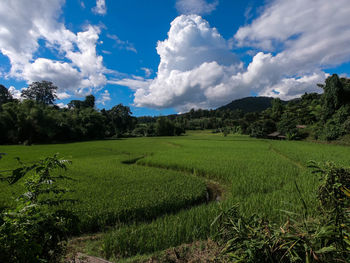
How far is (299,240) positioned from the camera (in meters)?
0.99

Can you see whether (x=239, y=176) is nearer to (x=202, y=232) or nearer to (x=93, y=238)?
(x=202, y=232)

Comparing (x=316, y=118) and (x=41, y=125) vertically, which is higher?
(x=41, y=125)

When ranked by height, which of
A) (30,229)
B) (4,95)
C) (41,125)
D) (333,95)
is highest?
(4,95)

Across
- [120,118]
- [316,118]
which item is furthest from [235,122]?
[120,118]

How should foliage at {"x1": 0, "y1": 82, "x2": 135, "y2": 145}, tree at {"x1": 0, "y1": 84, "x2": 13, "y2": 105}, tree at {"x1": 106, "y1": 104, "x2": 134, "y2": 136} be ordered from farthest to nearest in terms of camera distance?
1. tree at {"x1": 106, "y1": 104, "x2": 134, "y2": 136}
2. tree at {"x1": 0, "y1": 84, "x2": 13, "y2": 105}
3. foliage at {"x1": 0, "y1": 82, "x2": 135, "y2": 145}

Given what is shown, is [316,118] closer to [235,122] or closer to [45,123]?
[235,122]

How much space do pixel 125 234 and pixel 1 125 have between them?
140ft

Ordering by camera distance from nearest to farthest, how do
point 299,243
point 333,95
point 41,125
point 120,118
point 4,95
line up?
point 299,243 → point 333,95 → point 41,125 → point 4,95 → point 120,118

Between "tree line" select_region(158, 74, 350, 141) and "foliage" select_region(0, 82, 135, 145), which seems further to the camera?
"foliage" select_region(0, 82, 135, 145)

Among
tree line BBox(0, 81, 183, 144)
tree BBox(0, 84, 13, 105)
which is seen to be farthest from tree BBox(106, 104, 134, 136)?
tree BBox(0, 84, 13, 105)

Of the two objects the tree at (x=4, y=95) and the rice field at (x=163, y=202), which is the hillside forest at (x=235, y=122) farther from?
the rice field at (x=163, y=202)

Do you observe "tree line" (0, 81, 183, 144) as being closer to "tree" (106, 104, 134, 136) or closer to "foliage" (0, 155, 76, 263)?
"tree" (106, 104, 134, 136)

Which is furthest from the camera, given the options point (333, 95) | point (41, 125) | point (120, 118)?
point (120, 118)

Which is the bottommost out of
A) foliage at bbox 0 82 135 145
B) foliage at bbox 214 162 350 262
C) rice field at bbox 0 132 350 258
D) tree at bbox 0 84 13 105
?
rice field at bbox 0 132 350 258
